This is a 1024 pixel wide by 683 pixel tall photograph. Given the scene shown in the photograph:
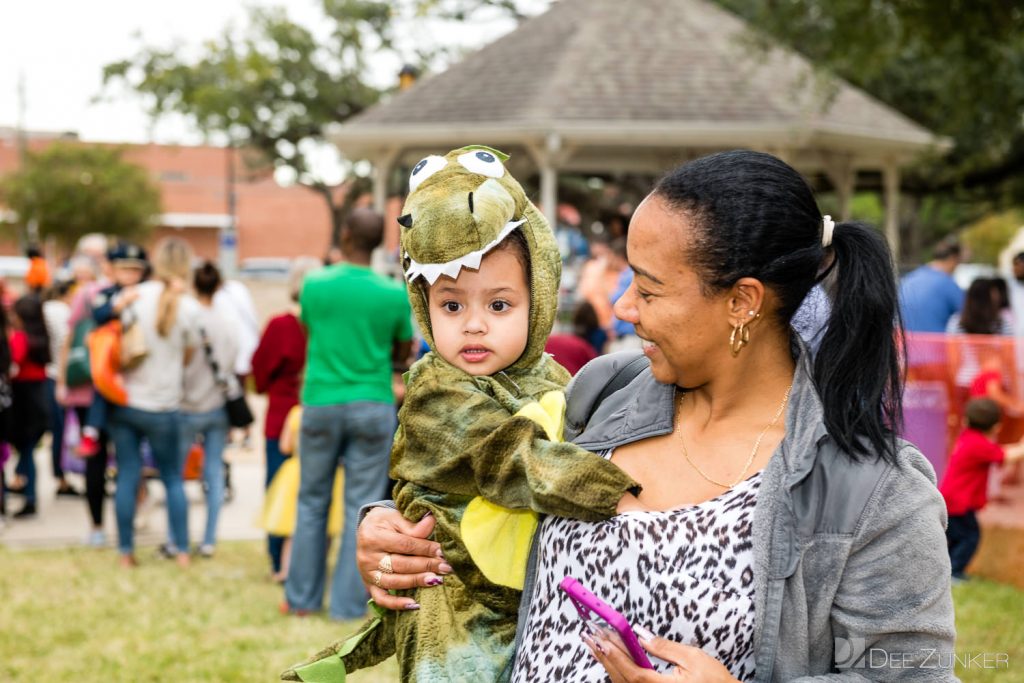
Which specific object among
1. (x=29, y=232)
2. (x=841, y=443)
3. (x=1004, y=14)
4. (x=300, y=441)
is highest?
(x=1004, y=14)

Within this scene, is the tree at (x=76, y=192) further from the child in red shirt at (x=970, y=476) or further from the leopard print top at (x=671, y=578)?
the leopard print top at (x=671, y=578)

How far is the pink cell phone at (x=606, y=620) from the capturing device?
6.42 ft

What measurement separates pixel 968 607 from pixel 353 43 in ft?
77.0

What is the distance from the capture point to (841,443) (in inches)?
77.7

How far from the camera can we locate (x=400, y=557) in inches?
101

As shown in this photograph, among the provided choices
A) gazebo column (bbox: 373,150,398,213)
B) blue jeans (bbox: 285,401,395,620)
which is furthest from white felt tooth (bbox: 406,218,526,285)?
gazebo column (bbox: 373,150,398,213)

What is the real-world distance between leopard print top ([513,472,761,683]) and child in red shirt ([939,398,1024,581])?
583 centimetres

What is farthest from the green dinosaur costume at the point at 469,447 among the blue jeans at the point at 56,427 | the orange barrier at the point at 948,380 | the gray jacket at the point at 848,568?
the blue jeans at the point at 56,427

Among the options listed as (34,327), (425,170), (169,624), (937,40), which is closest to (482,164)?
(425,170)

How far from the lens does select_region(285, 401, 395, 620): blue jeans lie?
21.9 feet

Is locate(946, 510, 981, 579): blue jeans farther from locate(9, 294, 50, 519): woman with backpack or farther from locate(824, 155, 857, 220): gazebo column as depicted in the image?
locate(824, 155, 857, 220): gazebo column

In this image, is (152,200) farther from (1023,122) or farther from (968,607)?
(968,607)

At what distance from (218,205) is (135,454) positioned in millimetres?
53732

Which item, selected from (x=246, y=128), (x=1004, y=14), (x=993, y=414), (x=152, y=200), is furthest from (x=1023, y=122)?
(x=152, y=200)
